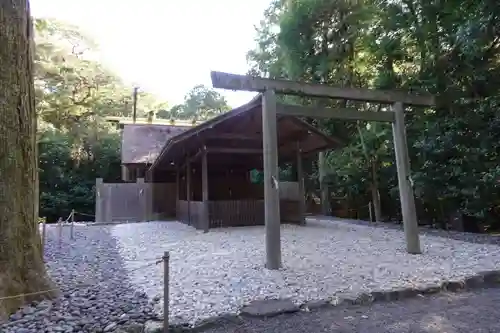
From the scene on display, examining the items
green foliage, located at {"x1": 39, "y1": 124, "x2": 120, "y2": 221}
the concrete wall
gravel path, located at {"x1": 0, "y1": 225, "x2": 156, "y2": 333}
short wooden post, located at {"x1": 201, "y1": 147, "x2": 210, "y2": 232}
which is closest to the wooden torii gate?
gravel path, located at {"x1": 0, "y1": 225, "x2": 156, "y2": 333}

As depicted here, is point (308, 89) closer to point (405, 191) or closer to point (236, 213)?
point (405, 191)

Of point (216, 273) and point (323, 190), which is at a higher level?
point (323, 190)

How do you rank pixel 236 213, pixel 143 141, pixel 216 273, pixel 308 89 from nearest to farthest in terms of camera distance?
pixel 216 273, pixel 308 89, pixel 236 213, pixel 143 141

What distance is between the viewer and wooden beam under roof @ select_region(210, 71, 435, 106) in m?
4.93

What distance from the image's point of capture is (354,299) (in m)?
3.74

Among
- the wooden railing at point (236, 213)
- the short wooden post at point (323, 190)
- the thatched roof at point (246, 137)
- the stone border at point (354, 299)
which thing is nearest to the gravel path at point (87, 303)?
the stone border at point (354, 299)

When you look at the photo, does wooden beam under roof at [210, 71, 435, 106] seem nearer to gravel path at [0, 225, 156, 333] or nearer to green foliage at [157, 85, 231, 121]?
gravel path at [0, 225, 156, 333]

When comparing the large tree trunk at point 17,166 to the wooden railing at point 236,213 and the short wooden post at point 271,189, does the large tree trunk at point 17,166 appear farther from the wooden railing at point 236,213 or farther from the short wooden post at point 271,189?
the wooden railing at point 236,213

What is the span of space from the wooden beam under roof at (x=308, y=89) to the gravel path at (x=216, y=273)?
2.67 meters

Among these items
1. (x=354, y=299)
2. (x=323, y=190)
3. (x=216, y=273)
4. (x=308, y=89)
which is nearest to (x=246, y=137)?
(x=308, y=89)

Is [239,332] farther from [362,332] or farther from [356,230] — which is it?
→ [356,230]

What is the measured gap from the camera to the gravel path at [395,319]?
9.94 feet

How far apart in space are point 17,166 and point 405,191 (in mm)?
5742

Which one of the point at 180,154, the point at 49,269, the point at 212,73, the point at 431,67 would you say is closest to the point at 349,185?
the point at 431,67
